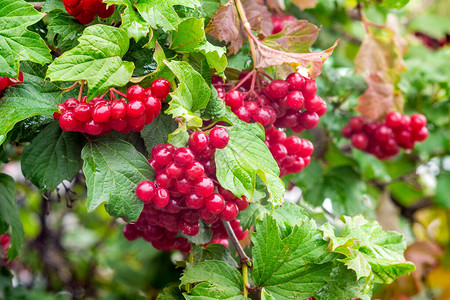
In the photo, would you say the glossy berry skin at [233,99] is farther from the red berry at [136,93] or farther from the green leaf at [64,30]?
the green leaf at [64,30]

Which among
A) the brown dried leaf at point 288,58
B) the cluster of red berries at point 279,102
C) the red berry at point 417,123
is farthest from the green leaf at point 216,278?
the red berry at point 417,123

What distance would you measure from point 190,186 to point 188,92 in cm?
15

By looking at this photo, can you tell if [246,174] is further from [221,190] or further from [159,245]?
[159,245]

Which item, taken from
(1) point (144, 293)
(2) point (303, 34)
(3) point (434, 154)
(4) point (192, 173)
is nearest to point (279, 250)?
(4) point (192, 173)

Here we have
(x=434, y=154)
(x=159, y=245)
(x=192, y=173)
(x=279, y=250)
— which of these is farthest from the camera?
(x=434, y=154)

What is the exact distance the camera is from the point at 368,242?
32.0 inches

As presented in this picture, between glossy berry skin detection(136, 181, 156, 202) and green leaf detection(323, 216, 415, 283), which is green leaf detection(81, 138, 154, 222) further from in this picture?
green leaf detection(323, 216, 415, 283)

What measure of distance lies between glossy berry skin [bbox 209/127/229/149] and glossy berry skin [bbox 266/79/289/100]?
166 mm

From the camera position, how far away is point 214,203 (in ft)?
2.17

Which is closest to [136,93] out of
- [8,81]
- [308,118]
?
[8,81]

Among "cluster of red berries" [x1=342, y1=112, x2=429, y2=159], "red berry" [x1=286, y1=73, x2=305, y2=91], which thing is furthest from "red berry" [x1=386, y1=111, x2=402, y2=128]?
"red berry" [x1=286, y1=73, x2=305, y2=91]

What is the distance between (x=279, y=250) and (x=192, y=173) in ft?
0.79

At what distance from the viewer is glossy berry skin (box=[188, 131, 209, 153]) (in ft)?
2.13

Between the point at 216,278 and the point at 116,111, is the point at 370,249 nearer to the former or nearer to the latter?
the point at 216,278
